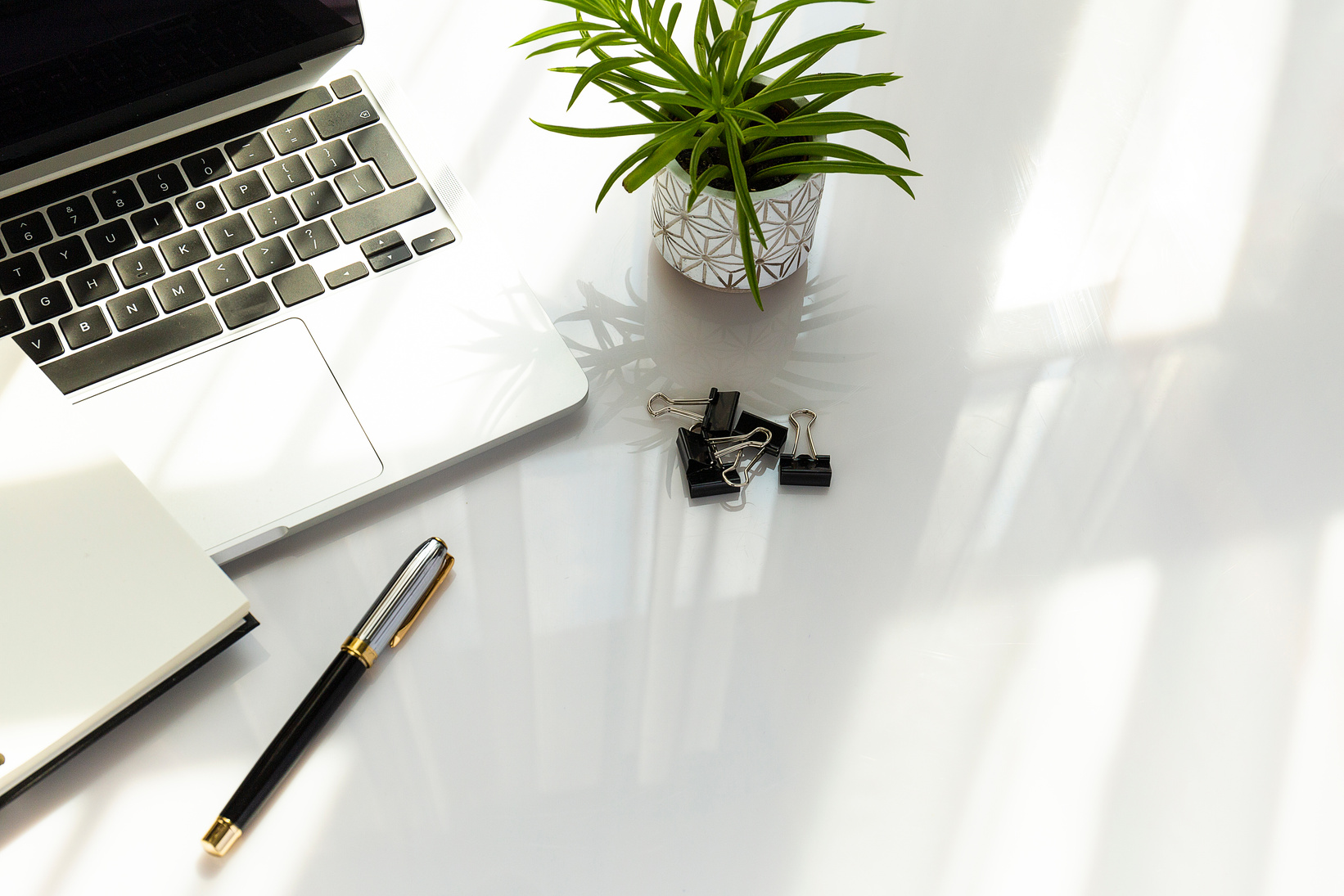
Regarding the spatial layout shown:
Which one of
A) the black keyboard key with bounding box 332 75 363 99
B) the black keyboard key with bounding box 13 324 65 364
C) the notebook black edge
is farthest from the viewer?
the black keyboard key with bounding box 332 75 363 99

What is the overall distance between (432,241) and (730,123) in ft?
0.71

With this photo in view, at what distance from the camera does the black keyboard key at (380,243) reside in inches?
23.8

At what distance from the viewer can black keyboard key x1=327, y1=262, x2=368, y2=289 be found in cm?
59

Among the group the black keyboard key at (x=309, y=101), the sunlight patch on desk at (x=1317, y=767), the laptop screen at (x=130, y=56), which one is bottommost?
the sunlight patch on desk at (x=1317, y=767)

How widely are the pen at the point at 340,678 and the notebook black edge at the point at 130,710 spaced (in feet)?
0.16

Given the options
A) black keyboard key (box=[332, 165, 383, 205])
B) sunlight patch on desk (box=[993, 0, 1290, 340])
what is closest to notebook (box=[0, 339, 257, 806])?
black keyboard key (box=[332, 165, 383, 205])

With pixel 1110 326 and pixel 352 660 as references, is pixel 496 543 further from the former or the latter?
pixel 1110 326

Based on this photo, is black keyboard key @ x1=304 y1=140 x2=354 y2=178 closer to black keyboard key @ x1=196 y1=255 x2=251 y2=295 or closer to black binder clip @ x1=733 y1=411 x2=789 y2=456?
black keyboard key @ x1=196 y1=255 x2=251 y2=295

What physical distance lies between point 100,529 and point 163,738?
4.4 inches

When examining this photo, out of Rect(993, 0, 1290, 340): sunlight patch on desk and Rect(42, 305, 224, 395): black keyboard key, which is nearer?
Rect(42, 305, 224, 395): black keyboard key

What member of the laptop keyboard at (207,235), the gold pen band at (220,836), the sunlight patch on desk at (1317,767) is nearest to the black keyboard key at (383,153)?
the laptop keyboard at (207,235)

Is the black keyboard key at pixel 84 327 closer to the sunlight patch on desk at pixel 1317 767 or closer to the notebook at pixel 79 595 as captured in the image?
the notebook at pixel 79 595

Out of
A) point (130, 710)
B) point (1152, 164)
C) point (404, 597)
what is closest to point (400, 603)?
point (404, 597)

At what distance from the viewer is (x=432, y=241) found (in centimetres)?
61
